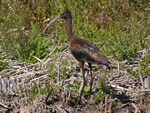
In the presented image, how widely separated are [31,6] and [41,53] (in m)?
1.74

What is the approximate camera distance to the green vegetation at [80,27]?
16.8 feet

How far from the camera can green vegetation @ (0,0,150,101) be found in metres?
5.11

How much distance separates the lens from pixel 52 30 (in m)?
6.16

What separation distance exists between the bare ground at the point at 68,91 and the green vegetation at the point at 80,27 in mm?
136

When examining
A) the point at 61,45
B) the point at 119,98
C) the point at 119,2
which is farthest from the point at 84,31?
the point at 119,98

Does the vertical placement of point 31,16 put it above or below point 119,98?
above

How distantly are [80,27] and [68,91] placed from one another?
216 centimetres

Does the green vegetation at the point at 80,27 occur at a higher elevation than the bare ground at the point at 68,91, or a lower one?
higher

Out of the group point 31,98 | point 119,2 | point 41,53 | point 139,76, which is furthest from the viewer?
point 119,2

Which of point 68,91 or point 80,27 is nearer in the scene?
point 68,91


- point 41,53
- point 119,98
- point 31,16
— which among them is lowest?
point 119,98

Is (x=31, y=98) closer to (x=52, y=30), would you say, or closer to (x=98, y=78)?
(x=98, y=78)

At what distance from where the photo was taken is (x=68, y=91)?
168 inches

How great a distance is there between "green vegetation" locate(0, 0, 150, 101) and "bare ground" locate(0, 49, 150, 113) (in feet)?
0.44
